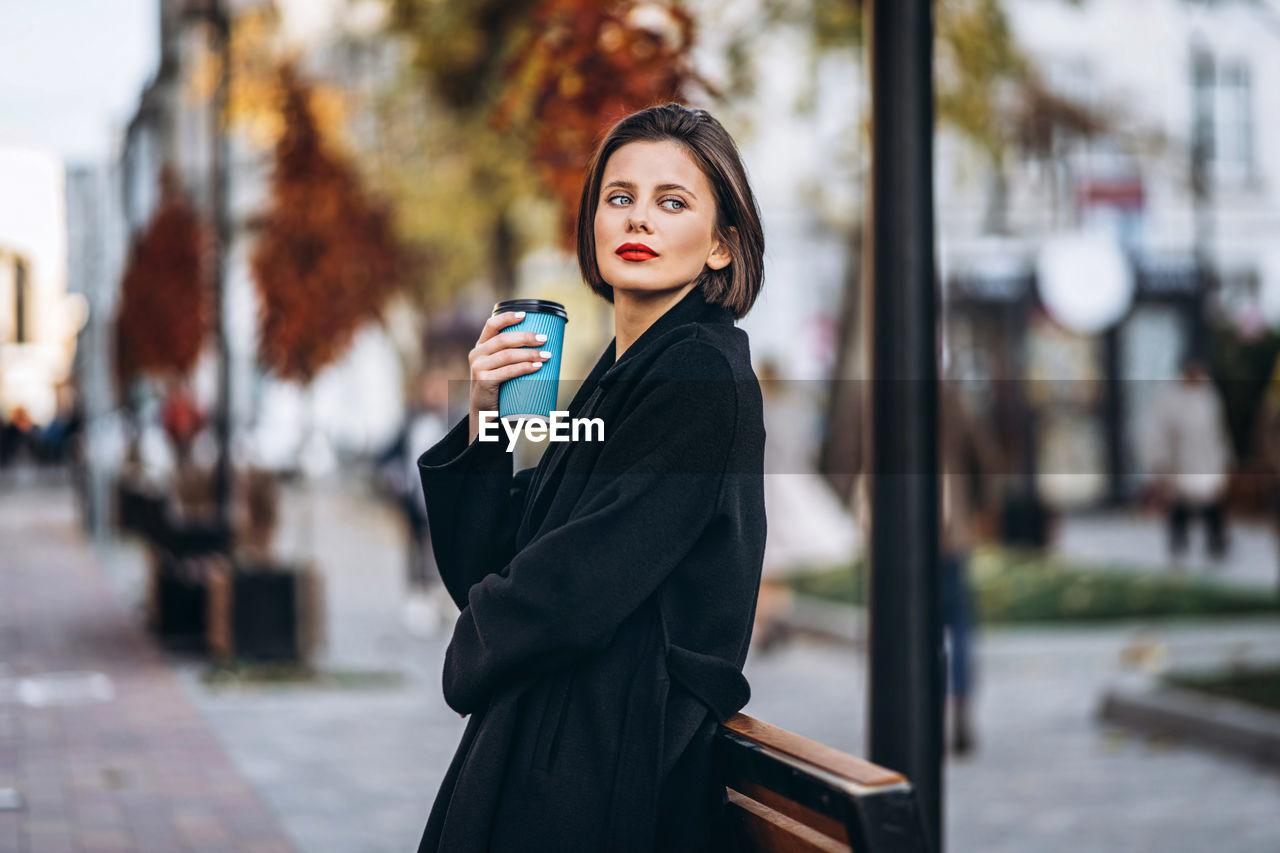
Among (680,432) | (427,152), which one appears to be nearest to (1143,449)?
(427,152)

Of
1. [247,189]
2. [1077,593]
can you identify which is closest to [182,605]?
[1077,593]

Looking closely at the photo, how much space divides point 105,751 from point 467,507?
5836mm

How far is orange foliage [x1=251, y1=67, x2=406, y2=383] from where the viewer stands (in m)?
10.3

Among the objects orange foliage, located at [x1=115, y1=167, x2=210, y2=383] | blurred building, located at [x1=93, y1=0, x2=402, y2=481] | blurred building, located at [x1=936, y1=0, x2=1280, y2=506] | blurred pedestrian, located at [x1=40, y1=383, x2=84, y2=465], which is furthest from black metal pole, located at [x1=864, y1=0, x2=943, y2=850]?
blurred pedestrian, located at [x1=40, y1=383, x2=84, y2=465]

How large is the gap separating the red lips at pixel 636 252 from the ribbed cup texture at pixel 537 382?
0.14 meters

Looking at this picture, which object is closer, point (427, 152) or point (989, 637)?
point (989, 637)

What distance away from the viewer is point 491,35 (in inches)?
482

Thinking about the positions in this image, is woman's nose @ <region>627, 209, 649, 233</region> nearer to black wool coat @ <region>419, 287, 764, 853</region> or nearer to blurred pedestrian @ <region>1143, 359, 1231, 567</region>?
black wool coat @ <region>419, 287, 764, 853</region>

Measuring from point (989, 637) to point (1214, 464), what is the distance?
671cm

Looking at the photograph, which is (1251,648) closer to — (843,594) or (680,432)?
(843,594)

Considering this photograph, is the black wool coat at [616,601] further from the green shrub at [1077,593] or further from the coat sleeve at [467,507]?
the green shrub at [1077,593]

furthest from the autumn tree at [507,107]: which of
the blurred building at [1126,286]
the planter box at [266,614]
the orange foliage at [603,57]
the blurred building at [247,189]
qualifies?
the blurred building at [1126,286]

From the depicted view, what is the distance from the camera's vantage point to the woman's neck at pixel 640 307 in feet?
6.76

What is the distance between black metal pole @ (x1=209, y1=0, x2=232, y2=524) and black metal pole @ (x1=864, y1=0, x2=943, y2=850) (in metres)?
8.10
